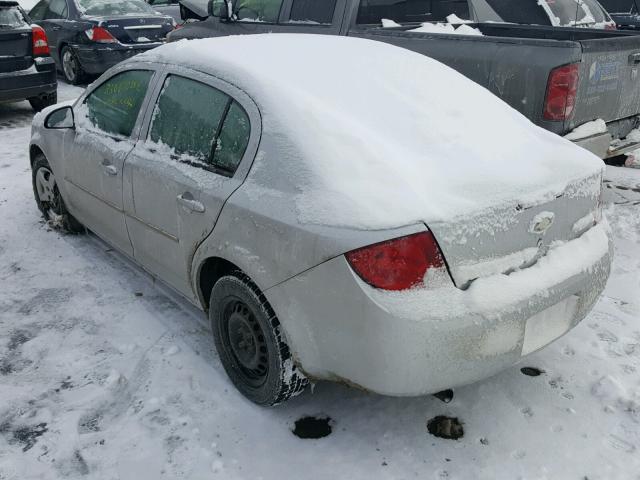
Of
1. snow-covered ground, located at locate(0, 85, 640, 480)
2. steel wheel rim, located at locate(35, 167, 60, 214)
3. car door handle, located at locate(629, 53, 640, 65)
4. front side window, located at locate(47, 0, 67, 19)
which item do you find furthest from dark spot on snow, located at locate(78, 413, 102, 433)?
front side window, located at locate(47, 0, 67, 19)

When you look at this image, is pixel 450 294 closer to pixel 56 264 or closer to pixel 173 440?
pixel 173 440

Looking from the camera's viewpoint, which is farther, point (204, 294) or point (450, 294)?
point (204, 294)

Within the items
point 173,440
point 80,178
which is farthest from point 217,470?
point 80,178

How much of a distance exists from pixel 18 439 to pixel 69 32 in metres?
8.84

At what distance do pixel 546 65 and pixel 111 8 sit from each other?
8293 mm

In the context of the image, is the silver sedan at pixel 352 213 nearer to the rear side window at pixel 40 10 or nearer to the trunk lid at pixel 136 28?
the trunk lid at pixel 136 28

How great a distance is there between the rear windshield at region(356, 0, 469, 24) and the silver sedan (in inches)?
107

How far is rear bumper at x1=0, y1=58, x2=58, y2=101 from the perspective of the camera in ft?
25.5

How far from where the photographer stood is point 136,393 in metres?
2.89

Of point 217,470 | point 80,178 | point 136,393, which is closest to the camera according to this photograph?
point 217,470

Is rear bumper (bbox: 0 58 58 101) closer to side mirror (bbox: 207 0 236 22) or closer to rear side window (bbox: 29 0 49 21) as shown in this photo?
side mirror (bbox: 207 0 236 22)

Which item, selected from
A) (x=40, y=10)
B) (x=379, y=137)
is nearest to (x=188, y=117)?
(x=379, y=137)

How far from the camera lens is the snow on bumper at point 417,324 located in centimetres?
216

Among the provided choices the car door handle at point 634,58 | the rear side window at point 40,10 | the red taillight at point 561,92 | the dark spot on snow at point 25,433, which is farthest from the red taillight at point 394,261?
the rear side window at point 40,10
